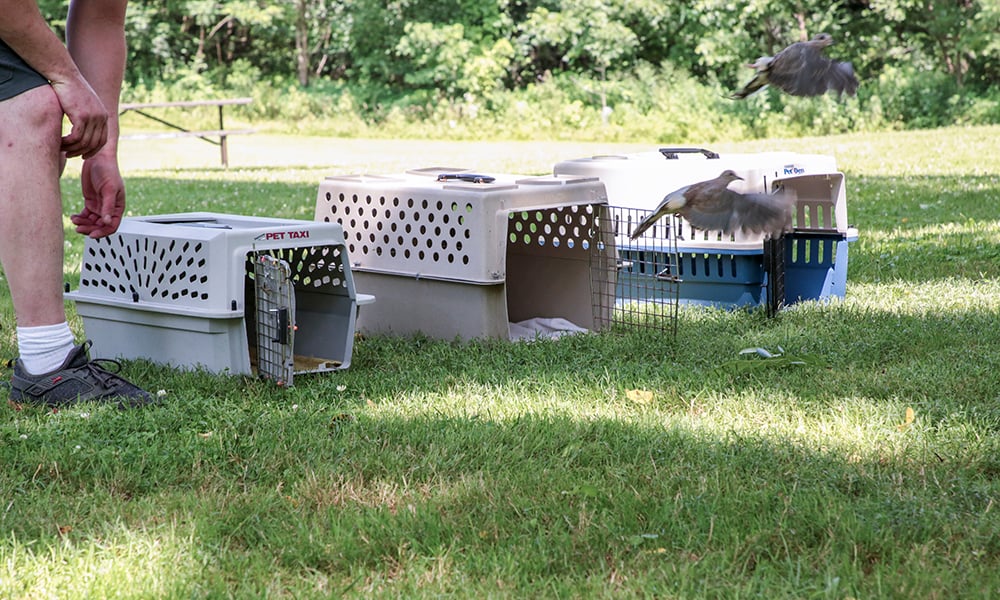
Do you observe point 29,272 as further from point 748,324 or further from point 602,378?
point 748,324

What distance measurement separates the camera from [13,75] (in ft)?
8.13

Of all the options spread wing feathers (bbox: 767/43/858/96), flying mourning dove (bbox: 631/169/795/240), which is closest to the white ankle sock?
flying mourning dove (bbox: 631/169/795/240)

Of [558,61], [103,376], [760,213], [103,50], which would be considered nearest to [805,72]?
[760,213]

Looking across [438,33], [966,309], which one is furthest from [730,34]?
[966,309]

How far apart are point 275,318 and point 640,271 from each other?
1.68m

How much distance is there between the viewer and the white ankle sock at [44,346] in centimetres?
255

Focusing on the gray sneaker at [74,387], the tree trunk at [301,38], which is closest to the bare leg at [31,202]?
the gray sneaker at [74,387]

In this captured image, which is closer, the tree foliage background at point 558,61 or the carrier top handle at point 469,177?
the carrier top handle at point 469,177

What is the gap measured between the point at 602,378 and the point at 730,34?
1885cm

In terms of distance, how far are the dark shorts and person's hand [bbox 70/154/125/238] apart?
10.4 inches

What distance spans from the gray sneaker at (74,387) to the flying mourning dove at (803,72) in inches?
70.5

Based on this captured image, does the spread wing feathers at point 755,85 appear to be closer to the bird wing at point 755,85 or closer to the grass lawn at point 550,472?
the bird wing at point 755,85

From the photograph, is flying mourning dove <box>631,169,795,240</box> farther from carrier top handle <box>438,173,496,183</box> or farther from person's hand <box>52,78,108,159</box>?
person's hand <box>52,78,108,159</box>

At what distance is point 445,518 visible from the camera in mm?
1874
